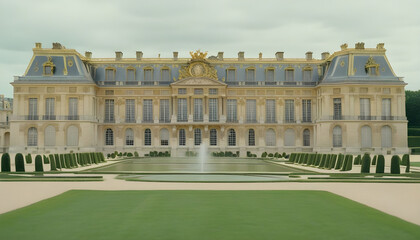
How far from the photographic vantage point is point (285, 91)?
53469 millimetres

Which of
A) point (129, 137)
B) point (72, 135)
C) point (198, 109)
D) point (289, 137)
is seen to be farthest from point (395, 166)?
point (72, 135)

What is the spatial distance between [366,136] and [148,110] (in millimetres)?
23651

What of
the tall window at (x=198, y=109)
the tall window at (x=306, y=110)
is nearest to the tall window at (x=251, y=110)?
the tall window at (x=198, y=109)

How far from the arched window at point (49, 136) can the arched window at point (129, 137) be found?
7784 mm

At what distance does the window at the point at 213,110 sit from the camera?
52656mm

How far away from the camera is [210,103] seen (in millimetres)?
52688

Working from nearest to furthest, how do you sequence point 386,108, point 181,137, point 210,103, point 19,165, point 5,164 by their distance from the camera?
point 5,164 → point 19,165 → point 386,108 → point 210,103 → point 181,137

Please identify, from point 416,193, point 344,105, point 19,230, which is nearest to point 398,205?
point 416,193

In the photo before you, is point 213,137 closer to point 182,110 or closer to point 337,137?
point 182,110

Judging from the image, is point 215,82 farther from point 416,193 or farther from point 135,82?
point 416,193

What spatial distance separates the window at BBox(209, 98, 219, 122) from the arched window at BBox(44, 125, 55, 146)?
55.4ft

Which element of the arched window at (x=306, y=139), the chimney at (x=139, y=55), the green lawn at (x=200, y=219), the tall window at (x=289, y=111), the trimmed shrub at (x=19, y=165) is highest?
the chimney at (x=139, y=55)

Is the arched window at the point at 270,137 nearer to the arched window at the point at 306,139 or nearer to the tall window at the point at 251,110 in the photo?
the tall window at the point at 251,110

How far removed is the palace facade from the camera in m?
50.0
